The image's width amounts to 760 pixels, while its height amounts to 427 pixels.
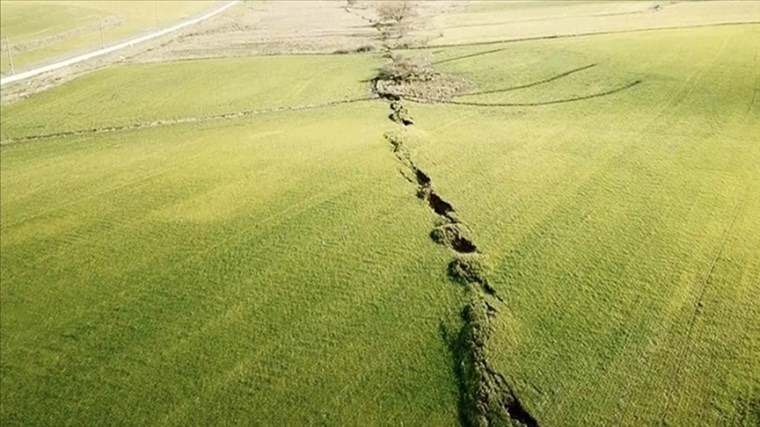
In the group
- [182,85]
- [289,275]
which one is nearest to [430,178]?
[289,275]

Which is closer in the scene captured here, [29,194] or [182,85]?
[29,194]

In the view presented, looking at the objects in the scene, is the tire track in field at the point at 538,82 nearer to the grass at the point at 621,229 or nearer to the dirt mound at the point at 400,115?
the grass at the point at 621,229

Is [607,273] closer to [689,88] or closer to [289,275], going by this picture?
[289,275]

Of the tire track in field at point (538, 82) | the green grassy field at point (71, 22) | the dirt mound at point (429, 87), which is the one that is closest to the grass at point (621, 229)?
the tire track in field at point (538, 82)

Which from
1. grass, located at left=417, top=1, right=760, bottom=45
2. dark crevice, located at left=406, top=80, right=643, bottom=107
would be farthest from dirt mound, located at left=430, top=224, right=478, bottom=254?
grass, located at left=417, top=1, right=760, bottom=45

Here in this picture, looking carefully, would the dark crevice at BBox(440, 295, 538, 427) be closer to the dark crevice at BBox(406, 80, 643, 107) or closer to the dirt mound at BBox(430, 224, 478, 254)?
the dirt mound at BBox(430, 224, 478, 254)

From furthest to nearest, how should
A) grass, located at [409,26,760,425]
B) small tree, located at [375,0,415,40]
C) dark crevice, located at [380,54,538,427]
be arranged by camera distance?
small tree, located at [375,0,415,40] → grass, located at [409,26,760,425] → dark crevice, located at [380,54,538,427]
